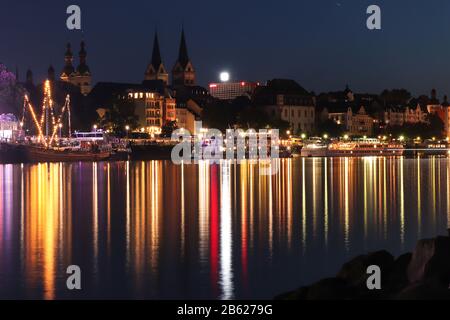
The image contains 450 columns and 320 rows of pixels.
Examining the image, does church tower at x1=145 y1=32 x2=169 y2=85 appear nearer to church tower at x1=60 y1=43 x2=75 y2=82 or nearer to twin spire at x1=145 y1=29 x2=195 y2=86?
twin spire at x1=145 y1=29 x2=195 y2=86


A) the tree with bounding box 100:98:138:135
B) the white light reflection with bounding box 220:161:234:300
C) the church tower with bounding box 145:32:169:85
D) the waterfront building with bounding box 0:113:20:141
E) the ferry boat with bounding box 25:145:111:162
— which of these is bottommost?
the white light reflection with bounding box 220:161:234:300

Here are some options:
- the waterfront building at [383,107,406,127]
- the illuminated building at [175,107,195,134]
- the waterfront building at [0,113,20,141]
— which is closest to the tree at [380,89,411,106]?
the waterfront building at [383,107,406,127]

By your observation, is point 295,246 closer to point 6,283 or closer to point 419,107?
point 6,283

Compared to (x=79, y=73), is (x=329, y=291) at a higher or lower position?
lower

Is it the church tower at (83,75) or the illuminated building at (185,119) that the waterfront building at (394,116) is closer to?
the illuminated building at (185,119)

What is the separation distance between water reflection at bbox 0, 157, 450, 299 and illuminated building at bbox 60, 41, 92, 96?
117546 millimetres

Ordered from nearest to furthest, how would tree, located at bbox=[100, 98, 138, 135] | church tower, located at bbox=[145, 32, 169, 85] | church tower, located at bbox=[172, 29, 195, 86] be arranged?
tree, located at bbox=[100, 98, 138, 135]
church tower, located at bbox=[145, 32, 169, 85]
church tower, located at bbox=[172, 29, 195, 86]

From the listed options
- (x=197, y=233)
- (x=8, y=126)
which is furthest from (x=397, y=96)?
(x=197, y=233)

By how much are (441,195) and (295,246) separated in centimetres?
1834

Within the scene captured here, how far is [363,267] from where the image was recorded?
15.6 meters

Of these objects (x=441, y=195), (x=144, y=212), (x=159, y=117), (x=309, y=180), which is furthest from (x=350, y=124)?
(x=144, y=212)

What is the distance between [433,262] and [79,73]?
152913 mm

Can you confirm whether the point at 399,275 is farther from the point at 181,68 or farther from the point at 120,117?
the point at 181,68

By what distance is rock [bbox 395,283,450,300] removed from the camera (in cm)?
1288
